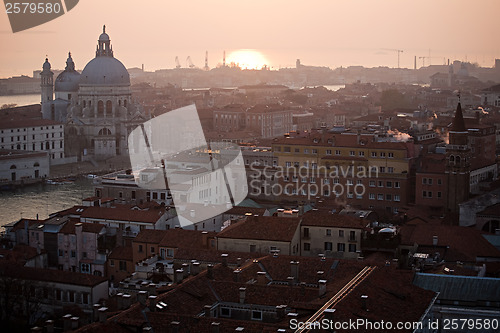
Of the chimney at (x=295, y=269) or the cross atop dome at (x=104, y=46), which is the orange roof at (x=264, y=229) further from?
the cross atop dome at (x=104, y=46)

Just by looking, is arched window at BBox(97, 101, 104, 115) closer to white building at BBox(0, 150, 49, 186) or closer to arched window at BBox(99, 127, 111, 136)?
arched window at BBox(99, 127, 111, 136)

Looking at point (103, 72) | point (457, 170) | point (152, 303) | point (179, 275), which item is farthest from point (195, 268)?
point (103, 72)

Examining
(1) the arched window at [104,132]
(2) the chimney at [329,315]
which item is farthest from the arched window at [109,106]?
(2) the chimney at [329,315]

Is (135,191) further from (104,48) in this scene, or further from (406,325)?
(104,48)

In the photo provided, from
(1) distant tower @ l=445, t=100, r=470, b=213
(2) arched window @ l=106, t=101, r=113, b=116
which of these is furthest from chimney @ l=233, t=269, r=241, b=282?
(2) arched window @ l=106, t=101, r=113, b=116

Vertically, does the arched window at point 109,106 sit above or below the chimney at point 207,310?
above

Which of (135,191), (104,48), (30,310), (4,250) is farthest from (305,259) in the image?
(104,48)
